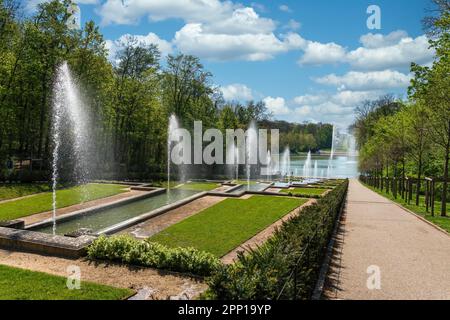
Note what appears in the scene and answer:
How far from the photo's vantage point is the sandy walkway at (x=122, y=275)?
29.9 feet

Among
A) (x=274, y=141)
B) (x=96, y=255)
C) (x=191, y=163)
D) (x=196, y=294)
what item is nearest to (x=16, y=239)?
(x=96, y=255)

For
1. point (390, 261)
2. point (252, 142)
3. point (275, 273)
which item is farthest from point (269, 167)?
point (275, 273)

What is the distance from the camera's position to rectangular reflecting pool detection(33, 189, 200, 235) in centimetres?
1631

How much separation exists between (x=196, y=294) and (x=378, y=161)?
46.1 metres

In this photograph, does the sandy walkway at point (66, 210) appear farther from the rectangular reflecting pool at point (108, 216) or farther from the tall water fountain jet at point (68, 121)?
the tall water fountain jet at point (68, 121)

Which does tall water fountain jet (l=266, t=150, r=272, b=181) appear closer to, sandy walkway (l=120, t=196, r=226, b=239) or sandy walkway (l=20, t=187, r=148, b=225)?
sandy walkway (l=120, t=196, r=226, b=239)

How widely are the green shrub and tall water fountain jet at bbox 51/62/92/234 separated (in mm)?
22566

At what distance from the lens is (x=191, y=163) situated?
55.8m

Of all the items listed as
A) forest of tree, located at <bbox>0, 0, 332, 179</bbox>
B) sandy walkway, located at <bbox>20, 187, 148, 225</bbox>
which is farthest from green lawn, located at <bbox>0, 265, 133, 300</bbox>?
forest of tree, located at <bbox>0, 0, 332, 179</bbox>

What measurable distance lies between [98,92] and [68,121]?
393 centimetres

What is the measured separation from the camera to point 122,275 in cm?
1015

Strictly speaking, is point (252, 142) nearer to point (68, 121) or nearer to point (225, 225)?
point (68, 121)

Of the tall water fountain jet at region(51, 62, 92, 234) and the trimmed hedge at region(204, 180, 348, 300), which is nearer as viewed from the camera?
the trimmed hedge at region(204, 180, 348, 300)

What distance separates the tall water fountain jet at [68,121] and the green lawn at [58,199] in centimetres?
495
